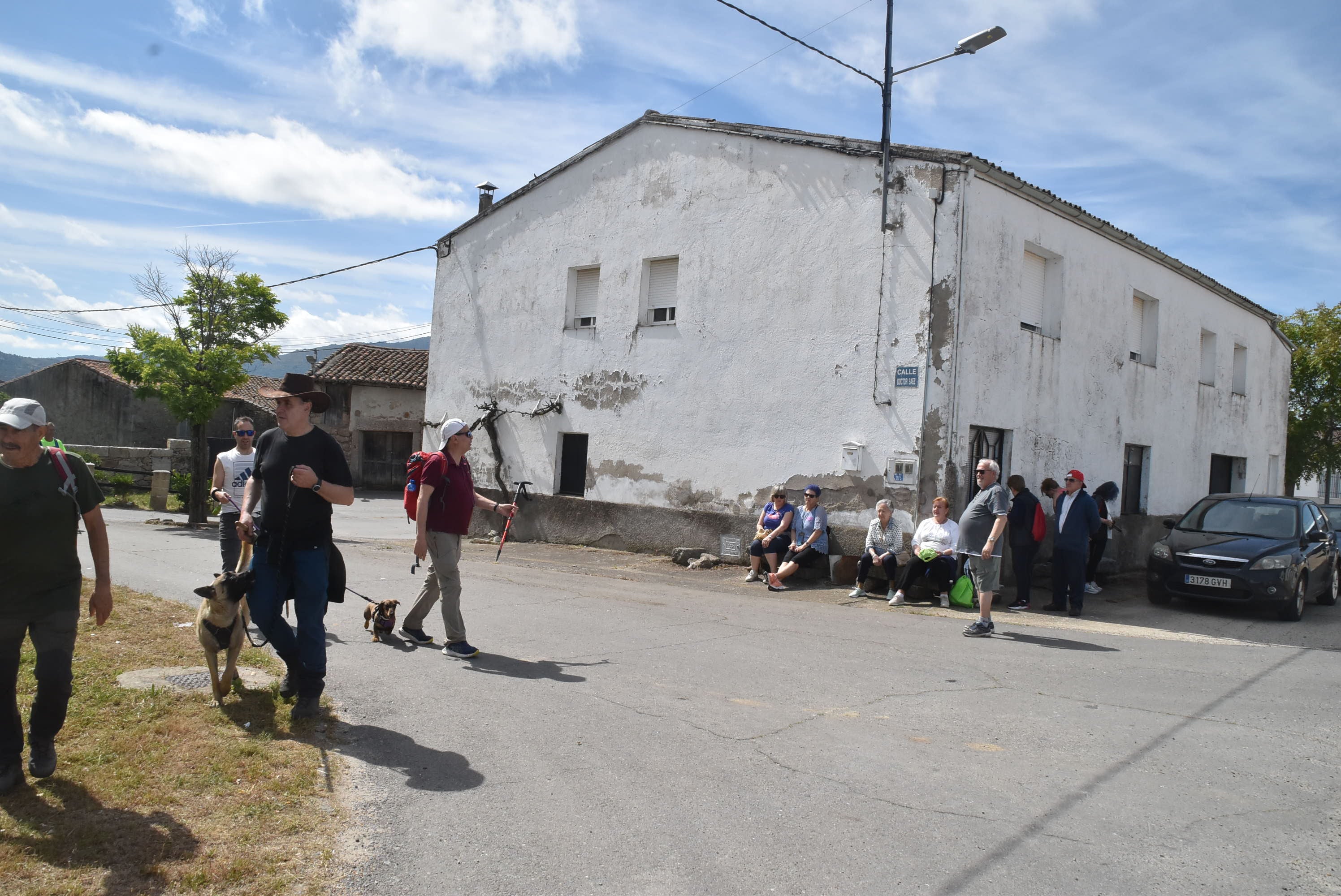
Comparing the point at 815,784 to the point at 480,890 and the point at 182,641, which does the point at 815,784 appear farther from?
the point at 182,641

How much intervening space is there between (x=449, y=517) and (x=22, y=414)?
3.21 meters

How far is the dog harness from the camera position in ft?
17.3

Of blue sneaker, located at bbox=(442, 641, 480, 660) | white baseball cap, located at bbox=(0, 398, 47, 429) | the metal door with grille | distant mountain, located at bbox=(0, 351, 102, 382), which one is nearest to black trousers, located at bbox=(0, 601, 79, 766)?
white baseball cap, located at bbox=(0, 398, 47, 429)

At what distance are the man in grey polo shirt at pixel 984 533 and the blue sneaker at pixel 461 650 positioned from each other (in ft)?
16.0

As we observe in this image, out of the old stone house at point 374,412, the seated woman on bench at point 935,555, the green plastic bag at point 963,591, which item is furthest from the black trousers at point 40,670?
the old stone house at point 374,412

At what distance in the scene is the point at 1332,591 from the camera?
43.2 ft

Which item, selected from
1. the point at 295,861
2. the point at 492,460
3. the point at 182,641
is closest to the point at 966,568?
the point at 182,641

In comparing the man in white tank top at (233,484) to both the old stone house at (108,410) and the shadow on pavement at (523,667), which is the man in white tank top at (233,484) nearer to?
the shadow on pavement at (523,667)

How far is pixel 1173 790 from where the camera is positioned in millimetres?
4695

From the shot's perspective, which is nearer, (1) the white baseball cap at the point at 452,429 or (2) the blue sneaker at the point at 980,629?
(1) the white baseball cap at the point at 452,429

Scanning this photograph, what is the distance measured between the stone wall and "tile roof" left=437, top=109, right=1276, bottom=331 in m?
10.0

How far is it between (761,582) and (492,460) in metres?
7.16

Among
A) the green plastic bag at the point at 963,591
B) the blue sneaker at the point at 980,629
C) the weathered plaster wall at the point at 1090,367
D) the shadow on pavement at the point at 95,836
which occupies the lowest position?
the shadow on pavement at the point at 95,836

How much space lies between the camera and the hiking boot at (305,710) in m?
5.22
